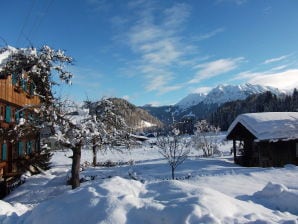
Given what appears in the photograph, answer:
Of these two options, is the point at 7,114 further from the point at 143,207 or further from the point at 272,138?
the point at 272,138

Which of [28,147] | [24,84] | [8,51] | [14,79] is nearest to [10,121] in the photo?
[14,79]

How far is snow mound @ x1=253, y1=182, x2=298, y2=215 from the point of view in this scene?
9.73 metres

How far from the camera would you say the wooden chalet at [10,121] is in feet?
64.2

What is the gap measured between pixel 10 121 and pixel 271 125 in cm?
1753

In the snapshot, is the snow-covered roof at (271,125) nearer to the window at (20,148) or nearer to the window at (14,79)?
the window at (20,148)

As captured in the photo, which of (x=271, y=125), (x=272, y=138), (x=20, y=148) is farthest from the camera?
(x=271, y=125)

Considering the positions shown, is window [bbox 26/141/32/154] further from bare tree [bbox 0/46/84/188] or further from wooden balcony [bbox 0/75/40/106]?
bare tree [bbox 0/46/84/188]

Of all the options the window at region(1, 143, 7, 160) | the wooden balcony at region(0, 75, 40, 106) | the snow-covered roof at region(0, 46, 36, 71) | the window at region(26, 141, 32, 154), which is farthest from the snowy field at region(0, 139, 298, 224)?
the window at region(26, 141, 32, 154)

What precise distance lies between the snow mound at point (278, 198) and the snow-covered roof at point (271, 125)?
48.4ft

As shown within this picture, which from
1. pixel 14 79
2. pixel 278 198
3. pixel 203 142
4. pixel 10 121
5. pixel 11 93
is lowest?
pixel 278 198

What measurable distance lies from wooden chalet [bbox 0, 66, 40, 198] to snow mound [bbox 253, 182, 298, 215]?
36.9ft

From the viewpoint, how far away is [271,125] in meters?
26.0

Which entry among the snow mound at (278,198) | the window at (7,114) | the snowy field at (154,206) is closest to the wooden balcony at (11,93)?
the window at (7,114)

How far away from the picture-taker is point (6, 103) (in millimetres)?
20781
